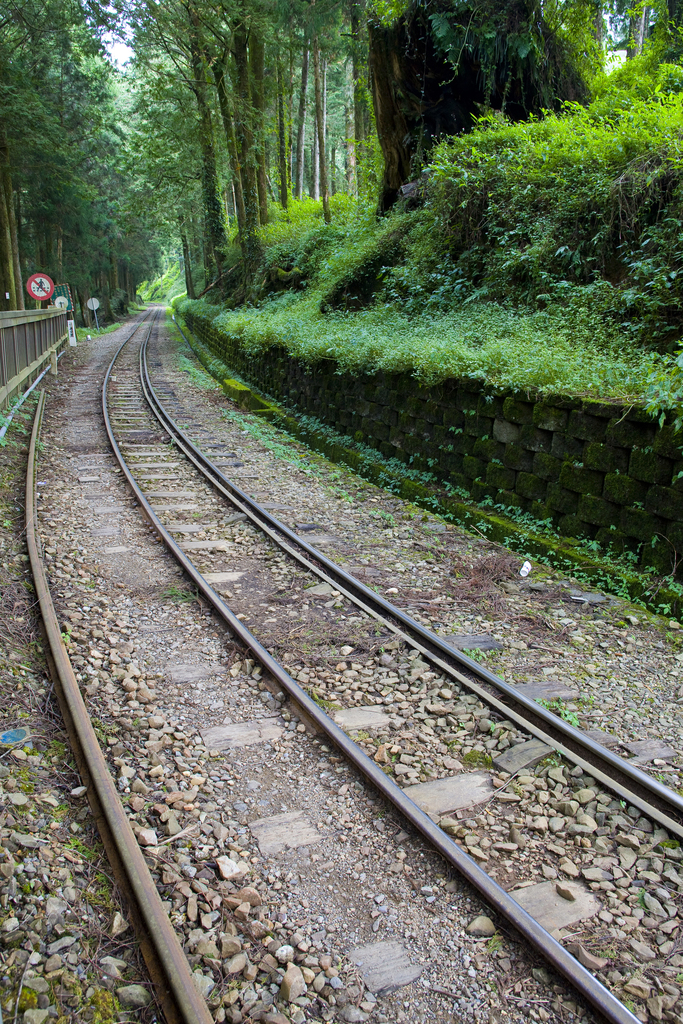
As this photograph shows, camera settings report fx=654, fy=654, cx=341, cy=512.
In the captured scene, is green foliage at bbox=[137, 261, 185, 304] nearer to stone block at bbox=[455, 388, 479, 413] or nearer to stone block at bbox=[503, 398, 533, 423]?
stone block at bbox=[455, 388, 479, 413]

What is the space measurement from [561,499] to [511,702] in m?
2.65

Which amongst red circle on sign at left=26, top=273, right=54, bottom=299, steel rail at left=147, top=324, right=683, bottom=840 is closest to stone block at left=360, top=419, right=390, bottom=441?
steel rail at left=147, top=324, right=683, bottom=840

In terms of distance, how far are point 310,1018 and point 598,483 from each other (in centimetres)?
463

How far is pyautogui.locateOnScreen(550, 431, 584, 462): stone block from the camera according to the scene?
233 inches

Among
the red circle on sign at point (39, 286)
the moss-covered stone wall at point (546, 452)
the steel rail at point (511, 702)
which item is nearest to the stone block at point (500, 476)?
the moss-covered stone wall at point (546, 452)

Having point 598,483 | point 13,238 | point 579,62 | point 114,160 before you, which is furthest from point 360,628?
point 114,160

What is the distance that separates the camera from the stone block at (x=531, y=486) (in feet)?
21.0

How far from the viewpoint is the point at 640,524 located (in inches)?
209

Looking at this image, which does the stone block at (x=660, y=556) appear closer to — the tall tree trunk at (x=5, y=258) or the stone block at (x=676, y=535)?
the stone block at (x=676, y=535)

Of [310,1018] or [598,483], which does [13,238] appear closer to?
[598,483]

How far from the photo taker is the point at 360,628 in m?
5.02

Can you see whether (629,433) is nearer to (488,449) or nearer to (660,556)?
(660,556)

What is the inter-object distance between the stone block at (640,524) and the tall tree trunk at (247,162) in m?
21.0

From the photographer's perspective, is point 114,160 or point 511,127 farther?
point 114,160
